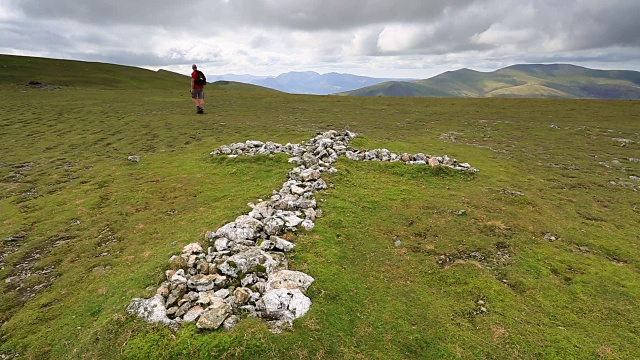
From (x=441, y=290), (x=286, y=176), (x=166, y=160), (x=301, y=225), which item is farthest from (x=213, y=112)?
(x=441, y=290)

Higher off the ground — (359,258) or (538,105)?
(538,105)

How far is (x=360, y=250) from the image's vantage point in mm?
11961

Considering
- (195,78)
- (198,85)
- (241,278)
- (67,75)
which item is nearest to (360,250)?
(241,278)

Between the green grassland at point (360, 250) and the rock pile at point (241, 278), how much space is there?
1.25 feet

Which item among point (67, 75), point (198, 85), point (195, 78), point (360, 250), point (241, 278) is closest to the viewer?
point (241, 278)

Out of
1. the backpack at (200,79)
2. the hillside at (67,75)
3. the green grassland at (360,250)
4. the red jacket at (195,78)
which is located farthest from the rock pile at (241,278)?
the hillside at (67,75)

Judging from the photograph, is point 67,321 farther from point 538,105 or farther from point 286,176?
point 538,105

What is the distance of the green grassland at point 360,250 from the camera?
7996 mm

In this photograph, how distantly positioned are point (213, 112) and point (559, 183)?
40.3 metres

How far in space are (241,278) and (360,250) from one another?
451cm

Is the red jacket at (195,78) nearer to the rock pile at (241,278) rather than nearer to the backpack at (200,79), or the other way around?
the backpack at (200,79)

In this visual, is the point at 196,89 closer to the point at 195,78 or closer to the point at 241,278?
the point at 195,78

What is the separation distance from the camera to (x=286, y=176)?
1842 centimetres

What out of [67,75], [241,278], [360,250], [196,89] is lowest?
[360,250]
